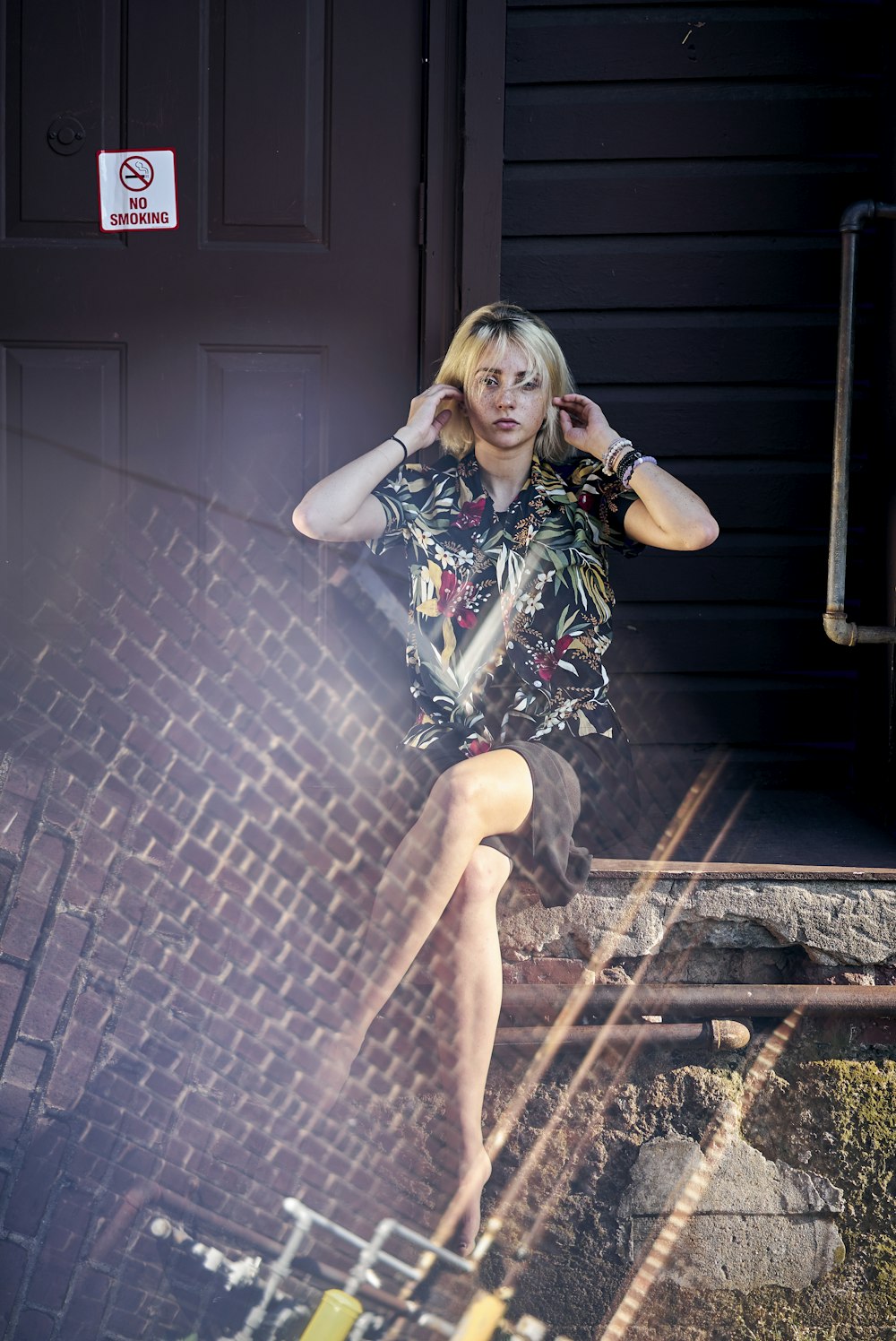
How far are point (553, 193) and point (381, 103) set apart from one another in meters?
0.48

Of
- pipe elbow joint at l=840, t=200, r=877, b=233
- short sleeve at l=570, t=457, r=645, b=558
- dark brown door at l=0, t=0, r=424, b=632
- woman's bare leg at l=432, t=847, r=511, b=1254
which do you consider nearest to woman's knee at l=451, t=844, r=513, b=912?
woman's bare leg at l=432, t=847, r=511, b=1254

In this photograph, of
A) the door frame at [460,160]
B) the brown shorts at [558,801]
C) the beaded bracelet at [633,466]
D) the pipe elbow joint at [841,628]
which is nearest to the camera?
the brown shorts at [558,801]

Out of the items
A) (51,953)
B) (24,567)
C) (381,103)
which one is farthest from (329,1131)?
(381,103)

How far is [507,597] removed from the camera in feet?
8.48

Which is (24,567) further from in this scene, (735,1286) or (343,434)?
(735,1286)

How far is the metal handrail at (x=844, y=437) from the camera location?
2572mm

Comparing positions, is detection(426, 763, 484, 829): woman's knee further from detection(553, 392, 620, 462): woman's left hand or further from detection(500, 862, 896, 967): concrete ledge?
detection(553, 392, 620, 462): woman's left hand

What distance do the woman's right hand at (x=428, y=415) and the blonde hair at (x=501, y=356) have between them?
0.02m

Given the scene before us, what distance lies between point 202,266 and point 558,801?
66.5 inches

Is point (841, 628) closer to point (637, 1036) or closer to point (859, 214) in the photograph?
point (859, 214)

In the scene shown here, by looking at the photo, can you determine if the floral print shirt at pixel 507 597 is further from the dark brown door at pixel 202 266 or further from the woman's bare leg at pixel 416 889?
the dark brown door at pixel 202 266

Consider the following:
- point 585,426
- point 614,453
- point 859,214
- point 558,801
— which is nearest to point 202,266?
point 585,426

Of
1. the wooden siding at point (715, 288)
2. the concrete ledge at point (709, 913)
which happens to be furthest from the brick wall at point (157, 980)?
the wooden siding at point (715, 288)

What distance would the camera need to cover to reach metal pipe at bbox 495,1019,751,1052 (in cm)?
238
